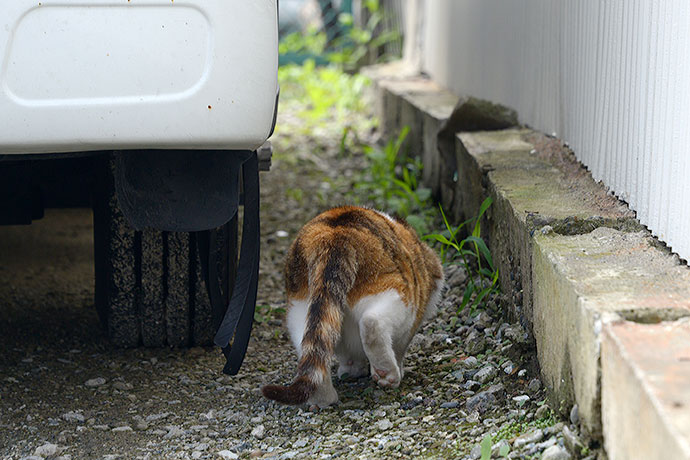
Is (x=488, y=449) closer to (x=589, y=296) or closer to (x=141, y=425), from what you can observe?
(x=589, y=296)

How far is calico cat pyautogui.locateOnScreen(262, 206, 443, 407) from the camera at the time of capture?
108 inches

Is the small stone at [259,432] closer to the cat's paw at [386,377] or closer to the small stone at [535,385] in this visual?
the cat's paw at [386,377]

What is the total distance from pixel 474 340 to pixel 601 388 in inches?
52.4

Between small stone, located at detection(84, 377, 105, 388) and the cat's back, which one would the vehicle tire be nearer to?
small stone, located at detection(84, 377, 105, 388)

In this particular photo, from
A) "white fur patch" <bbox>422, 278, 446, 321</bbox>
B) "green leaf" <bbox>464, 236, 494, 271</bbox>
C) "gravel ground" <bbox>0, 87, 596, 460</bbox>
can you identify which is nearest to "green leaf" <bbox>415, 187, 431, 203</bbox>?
"gravel ground" <bbox>0, 87, 596, 460</bbox>

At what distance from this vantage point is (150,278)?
3.39 metres

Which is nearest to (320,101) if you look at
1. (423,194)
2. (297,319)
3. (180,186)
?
(423,194)

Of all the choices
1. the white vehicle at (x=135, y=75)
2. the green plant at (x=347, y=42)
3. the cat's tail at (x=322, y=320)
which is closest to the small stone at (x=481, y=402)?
the cat's tail at (x=322, y=320)

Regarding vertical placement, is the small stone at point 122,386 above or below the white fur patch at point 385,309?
below

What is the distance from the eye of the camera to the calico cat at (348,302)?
8.99 ft

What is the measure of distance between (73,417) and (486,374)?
1341 mm

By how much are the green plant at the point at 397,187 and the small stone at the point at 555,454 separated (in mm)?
2652

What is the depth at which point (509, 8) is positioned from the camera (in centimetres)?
519

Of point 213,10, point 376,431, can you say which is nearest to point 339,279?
point 376,431
